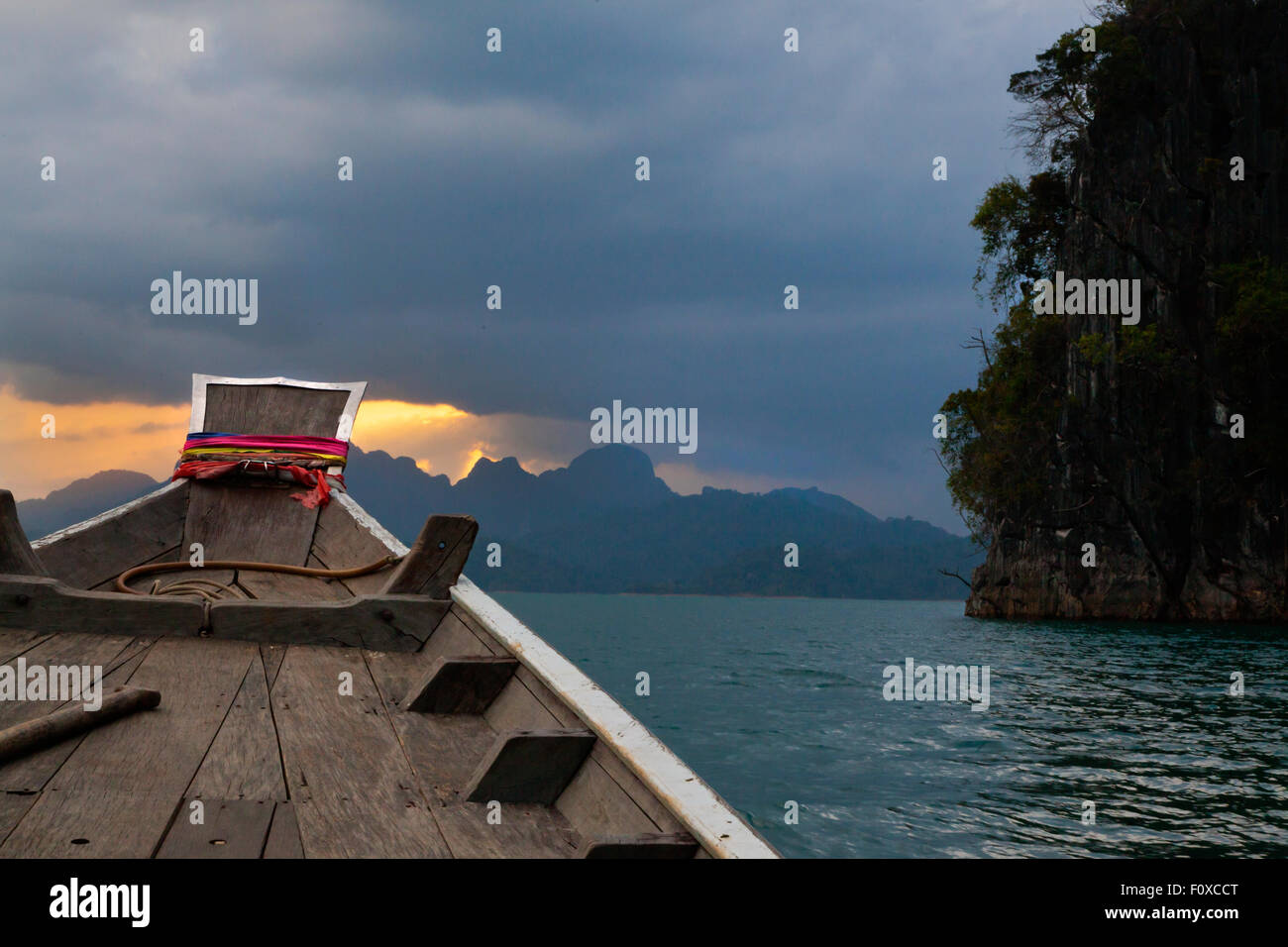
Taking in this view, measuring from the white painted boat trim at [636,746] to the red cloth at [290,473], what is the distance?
3033mm

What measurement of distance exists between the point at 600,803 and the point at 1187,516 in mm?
35918

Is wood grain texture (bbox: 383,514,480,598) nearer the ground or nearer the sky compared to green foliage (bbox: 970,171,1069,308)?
nearer the ground

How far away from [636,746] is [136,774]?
1313 millimetres

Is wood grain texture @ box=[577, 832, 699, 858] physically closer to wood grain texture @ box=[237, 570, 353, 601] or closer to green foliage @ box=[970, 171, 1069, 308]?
wood grain texture @ box=[237, 570, 353, 601]

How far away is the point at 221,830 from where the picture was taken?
80.8 inches

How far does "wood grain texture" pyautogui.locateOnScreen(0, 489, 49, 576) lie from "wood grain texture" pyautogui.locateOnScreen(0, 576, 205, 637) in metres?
0.18

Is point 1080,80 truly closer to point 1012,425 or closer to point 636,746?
point 1012,425

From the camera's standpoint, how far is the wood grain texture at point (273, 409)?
7207 mm

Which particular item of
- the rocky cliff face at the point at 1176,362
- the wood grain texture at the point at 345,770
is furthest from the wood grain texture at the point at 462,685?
the rocky cliff face at the point at 1176,362

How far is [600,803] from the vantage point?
2.34 metres

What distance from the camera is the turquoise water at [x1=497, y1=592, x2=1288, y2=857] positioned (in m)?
7.09

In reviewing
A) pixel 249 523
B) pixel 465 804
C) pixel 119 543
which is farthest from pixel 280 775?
pixel 249 523

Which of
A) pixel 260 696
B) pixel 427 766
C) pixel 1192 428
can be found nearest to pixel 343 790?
pixel 427 766

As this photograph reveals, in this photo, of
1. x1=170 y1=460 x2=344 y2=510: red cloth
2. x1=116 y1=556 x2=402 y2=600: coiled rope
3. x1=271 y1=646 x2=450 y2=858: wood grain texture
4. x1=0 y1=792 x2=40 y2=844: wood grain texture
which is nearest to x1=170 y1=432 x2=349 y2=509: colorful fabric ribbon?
x1=170 y1=460 x2=344 y2=510: red cloth
